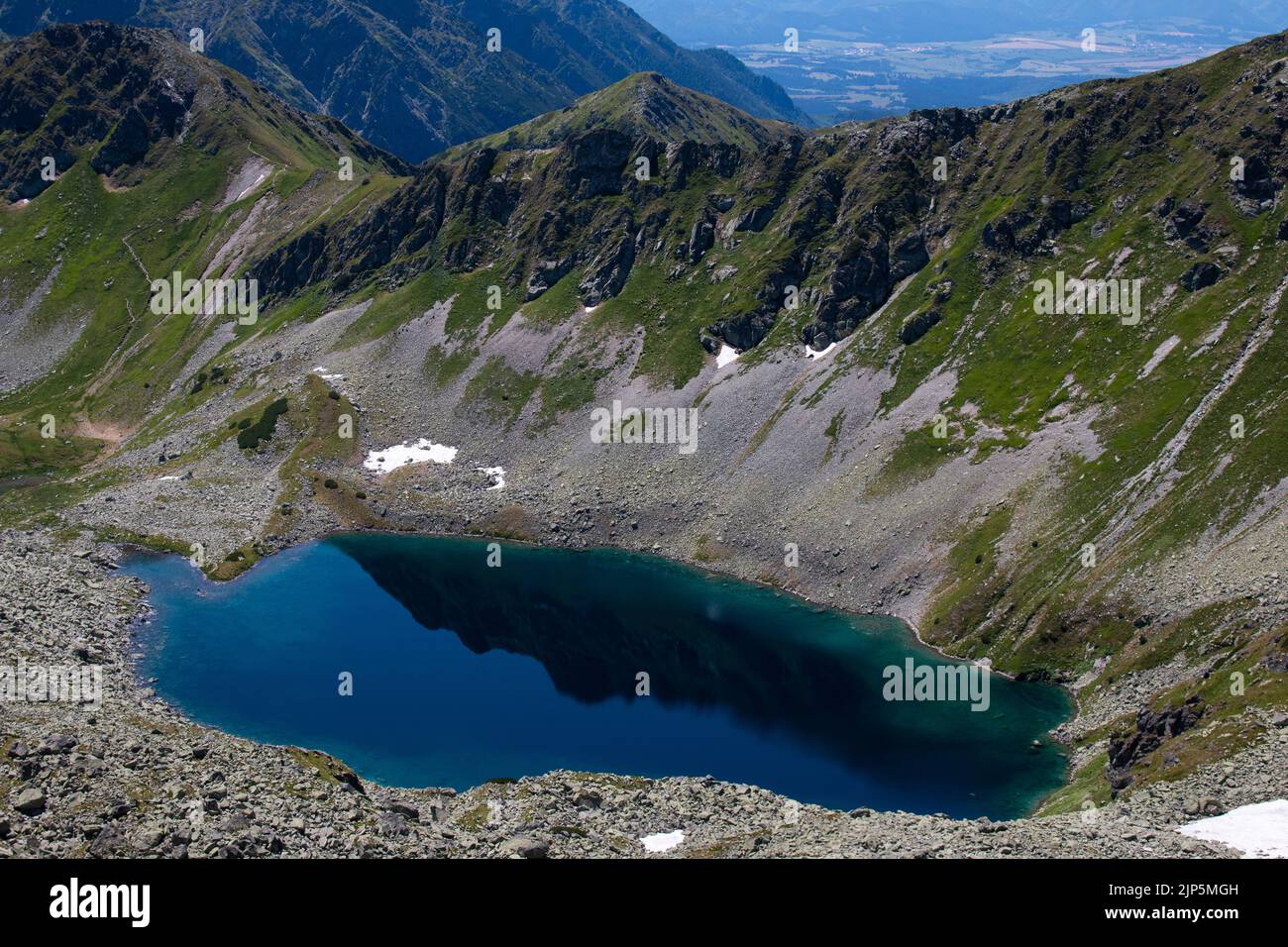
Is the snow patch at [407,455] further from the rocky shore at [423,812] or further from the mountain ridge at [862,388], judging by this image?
the rocky shore at [423,812]

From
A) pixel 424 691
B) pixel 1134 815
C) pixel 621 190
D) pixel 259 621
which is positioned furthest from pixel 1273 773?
pixel 621 190

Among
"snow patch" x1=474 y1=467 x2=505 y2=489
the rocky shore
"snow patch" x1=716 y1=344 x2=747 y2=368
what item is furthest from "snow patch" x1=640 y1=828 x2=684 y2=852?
"snow patch" x1=716 y1=344 x2=747 y2=368

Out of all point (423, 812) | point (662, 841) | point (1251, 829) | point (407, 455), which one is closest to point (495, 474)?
point (407, 455)

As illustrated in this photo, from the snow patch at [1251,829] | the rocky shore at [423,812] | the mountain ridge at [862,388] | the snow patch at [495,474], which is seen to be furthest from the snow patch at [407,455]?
the snow patch at [1251,829]

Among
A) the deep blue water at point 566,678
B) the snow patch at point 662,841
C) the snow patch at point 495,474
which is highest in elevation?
the snow patch at point 495,474

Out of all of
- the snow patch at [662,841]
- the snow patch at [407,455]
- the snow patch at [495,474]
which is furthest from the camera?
the snow patch at [407,455]

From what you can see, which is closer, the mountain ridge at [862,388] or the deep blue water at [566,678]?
the deep blue water at [566,678]

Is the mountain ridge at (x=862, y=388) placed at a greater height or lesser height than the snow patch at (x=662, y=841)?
greater

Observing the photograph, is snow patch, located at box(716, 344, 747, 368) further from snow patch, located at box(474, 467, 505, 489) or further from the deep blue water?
the deep blue water
